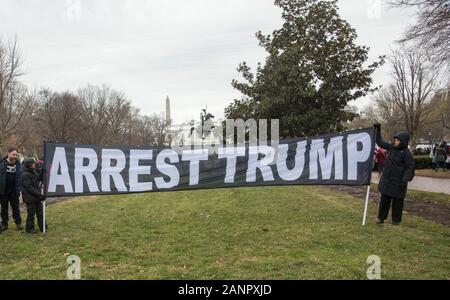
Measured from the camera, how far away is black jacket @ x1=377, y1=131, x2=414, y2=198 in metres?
8.91

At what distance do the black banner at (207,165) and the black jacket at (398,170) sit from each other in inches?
23.5

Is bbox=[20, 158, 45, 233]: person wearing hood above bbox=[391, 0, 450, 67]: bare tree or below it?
below

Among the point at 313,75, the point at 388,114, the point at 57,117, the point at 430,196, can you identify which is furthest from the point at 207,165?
the point at 388,114

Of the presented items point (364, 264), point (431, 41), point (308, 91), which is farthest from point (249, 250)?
point (308, 91)

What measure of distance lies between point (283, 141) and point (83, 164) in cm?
505

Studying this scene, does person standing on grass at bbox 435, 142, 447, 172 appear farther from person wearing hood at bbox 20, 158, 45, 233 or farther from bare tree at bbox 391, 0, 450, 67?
person wearing hood at bbox 20, 158, 45, 233

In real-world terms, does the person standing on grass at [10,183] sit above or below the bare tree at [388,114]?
below

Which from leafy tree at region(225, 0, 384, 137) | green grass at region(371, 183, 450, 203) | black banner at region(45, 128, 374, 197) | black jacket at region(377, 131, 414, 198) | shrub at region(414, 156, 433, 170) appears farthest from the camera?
shrub at region(414, 156, 433, 170)

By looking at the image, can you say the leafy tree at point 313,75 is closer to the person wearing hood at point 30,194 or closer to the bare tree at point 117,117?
the person wearing hood at point 30,194

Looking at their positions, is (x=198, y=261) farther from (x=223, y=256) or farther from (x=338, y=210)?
(x=338, y=210)

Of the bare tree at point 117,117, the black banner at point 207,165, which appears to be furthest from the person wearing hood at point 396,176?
the bare tree at point 117,117

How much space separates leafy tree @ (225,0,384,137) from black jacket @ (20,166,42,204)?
15.6 m

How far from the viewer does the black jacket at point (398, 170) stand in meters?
8.91

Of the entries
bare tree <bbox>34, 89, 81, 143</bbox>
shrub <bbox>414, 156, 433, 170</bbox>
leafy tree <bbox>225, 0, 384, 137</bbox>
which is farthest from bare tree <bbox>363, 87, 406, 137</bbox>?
bare tree <bbox>34, 89, 81, 143</bbox>
